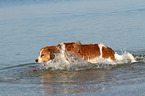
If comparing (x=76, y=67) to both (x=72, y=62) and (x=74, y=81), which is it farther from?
(x=74, y=81)

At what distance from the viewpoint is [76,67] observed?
873 centimetres

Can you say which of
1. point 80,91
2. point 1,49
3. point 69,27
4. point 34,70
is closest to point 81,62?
point 34,70

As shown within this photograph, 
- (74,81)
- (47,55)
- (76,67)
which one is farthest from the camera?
(76,67)

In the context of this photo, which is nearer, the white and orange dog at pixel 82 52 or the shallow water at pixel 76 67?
the shallow water at pixel 76 67

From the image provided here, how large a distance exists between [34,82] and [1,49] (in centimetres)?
435

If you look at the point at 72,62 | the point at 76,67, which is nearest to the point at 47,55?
the point at 72,62

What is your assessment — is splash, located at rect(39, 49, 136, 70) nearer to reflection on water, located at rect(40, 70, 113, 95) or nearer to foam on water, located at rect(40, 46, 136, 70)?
foam on water, located at rect(40, 46, 136, 70)

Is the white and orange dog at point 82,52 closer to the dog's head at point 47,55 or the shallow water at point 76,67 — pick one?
the dog's head at point 47,55

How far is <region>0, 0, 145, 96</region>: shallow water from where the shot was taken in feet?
21.3

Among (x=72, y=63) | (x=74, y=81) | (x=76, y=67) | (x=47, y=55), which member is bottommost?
(x=74, y=81)

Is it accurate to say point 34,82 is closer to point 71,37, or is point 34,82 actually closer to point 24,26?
point 71,37

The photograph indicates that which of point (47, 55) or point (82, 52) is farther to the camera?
point (82, 52)

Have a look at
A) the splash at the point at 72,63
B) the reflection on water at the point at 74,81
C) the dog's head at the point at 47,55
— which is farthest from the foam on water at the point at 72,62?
the reflection on water at the point at 74,81

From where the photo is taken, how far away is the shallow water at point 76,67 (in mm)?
6496
